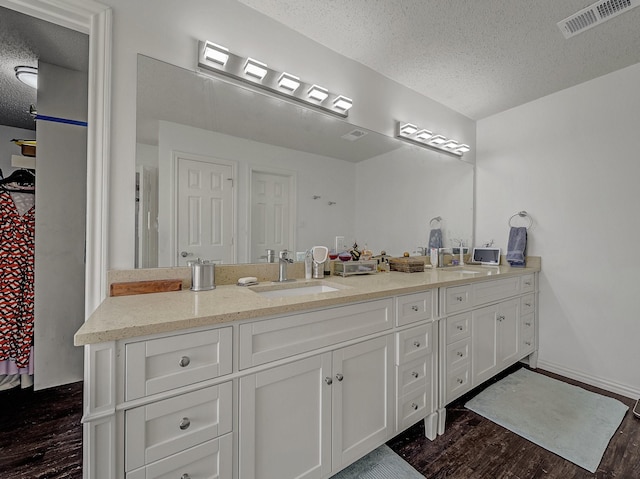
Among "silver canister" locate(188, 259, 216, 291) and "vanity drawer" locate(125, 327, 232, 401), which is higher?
"silver canister" locate(188, 259, 216, 291)

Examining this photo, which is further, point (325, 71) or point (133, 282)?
point (325, 71)

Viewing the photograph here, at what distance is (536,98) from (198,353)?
10.7 ft

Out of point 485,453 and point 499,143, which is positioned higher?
point 499,143

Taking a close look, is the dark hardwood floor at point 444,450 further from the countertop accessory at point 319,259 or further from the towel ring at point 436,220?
the towel ring at point 436,220

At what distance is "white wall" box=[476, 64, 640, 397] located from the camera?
2.10 metres

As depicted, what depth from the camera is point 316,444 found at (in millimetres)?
1178

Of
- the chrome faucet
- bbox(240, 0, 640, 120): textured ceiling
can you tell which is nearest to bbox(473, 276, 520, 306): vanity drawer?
the chrome faucet

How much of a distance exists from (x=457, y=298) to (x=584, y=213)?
147 cm

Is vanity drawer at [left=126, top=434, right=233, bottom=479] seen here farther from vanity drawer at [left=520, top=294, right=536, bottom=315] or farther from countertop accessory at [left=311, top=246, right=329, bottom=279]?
vanity drawer at [left=520, top=294, right=536, bottom=315]

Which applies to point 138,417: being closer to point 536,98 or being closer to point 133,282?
point 133,282

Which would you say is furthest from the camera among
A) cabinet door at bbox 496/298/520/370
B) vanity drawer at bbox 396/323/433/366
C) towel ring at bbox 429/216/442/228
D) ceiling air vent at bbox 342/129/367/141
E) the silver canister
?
towel ring at bbox 429/216/442/228

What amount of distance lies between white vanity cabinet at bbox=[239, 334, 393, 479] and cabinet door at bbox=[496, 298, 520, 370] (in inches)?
48.5

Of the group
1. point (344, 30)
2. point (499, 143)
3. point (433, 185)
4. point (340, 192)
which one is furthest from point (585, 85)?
point (340, 192)

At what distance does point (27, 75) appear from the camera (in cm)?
198
